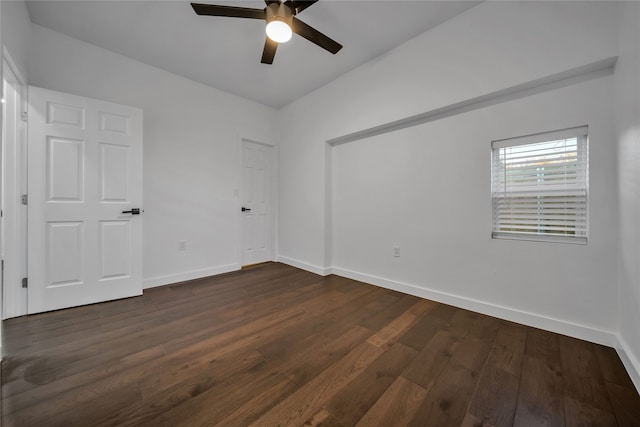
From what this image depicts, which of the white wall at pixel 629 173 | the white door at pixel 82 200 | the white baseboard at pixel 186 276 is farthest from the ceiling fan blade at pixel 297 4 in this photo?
the white baseboard at pixel 186 276

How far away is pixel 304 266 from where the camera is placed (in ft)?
12.7

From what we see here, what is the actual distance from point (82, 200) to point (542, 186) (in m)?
4.37

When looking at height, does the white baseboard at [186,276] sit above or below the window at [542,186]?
below

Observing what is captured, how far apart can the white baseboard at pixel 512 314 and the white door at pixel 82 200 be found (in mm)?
3022

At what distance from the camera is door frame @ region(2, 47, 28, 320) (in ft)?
7.07

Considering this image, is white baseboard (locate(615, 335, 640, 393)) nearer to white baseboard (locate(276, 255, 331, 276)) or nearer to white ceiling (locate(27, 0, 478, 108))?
white baseboard (locate(276, 255, 331, 276))

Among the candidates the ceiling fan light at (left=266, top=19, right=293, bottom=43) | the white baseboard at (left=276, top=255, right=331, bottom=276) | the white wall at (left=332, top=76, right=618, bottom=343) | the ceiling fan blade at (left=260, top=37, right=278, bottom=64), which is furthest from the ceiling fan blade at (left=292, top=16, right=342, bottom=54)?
the white baseboard at (left=276, top=255, right=331, bottom=276)

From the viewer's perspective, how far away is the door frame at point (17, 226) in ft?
7.07

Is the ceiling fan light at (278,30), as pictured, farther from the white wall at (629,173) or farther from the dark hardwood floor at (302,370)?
the dark hardwood floor at (302,370)

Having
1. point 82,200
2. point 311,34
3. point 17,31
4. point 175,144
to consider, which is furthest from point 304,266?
point 17,31

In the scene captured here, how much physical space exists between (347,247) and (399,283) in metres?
0.89

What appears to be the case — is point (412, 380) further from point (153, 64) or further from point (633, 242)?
point (153, 64)

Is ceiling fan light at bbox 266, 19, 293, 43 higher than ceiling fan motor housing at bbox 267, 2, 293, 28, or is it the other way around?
ceiling fan motor housing at bbox 267, 2, 293, 28

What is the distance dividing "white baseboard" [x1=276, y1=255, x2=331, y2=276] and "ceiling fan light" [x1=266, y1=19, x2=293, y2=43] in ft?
9.15
